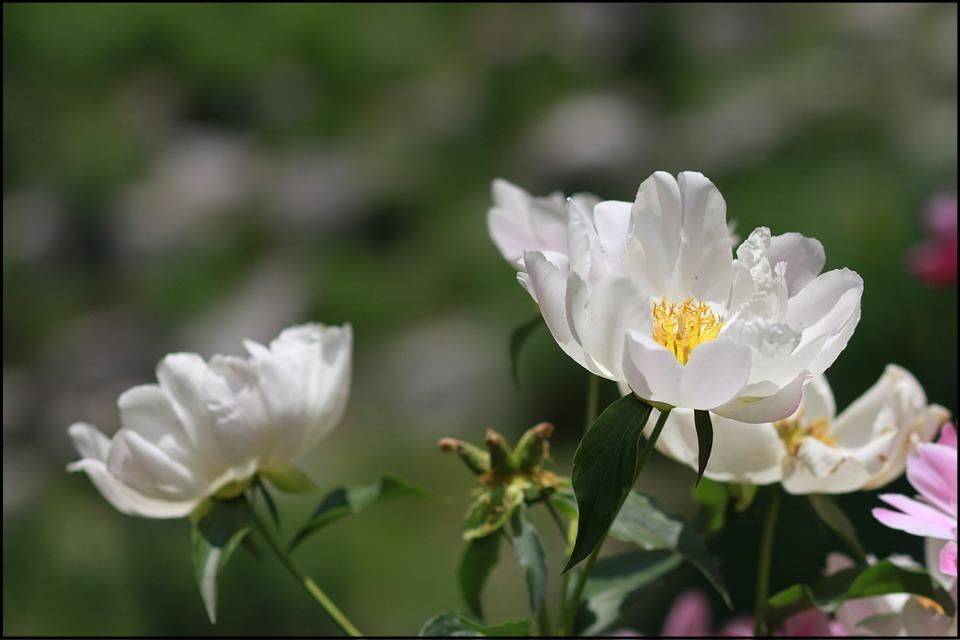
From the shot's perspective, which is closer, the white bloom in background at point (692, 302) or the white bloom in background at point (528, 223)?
the white bloom in background at point (692, 302)

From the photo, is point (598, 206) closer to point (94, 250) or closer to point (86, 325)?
point (86, 325)

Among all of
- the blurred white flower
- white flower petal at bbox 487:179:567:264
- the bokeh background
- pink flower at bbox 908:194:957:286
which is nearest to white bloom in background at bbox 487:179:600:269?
white flower petal at bbox 487:179:567:264

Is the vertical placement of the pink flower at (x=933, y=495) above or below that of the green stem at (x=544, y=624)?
above

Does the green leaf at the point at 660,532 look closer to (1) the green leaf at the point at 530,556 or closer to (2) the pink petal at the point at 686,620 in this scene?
(1) the green leaf at the point at 530,556

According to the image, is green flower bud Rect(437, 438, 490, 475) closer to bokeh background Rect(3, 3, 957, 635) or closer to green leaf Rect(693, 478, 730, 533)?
green leaf Rect(693, 478, 730, 533)

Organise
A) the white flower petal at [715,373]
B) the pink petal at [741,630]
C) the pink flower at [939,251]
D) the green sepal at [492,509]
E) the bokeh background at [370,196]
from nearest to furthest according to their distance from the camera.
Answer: the white flower petal at [715,373] → the green sepal at [492,509] → the pink petal at [741,630] → the pink flower at [939,251] → the bokeh background at [370,196]

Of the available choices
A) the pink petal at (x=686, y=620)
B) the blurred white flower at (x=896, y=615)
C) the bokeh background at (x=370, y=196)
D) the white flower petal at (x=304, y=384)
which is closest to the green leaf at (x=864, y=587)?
the blurred white flower at (x=896, y=615)
